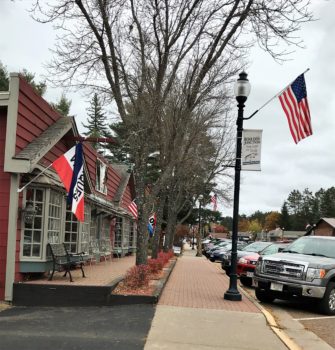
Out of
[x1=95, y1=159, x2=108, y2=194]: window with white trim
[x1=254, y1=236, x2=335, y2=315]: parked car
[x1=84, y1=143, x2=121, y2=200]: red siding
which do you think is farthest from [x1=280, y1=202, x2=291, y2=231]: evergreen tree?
[x1=254, y1=236, x2=335, y2=315]: parked car

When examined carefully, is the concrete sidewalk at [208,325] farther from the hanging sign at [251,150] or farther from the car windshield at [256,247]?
the car windshield at [256,247]

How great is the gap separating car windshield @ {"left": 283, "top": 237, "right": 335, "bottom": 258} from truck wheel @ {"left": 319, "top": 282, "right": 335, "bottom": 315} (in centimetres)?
111

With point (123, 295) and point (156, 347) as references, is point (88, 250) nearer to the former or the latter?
point (123, 295)

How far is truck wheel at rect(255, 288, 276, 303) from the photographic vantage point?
41.7 feet

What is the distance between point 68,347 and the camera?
7.25m

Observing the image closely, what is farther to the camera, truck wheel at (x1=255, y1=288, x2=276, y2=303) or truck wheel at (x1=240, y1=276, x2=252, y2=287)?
truck wheel at (x1=240, y1=276, x2=252, y2=287)

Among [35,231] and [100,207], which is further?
[100,207]

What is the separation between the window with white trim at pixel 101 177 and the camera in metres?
21.2

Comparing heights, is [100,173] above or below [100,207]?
above

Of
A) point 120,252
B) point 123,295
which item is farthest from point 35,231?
point 120,252

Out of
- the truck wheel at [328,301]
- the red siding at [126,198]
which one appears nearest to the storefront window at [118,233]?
the red siding at [126,198]

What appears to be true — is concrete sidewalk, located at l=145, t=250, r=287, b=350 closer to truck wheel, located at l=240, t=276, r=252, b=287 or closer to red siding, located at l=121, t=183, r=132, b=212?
truck wheel, located at l=240, t=276, r=252, b=287

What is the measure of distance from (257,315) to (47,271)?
5258 mm

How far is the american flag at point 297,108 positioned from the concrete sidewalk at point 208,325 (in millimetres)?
4318
